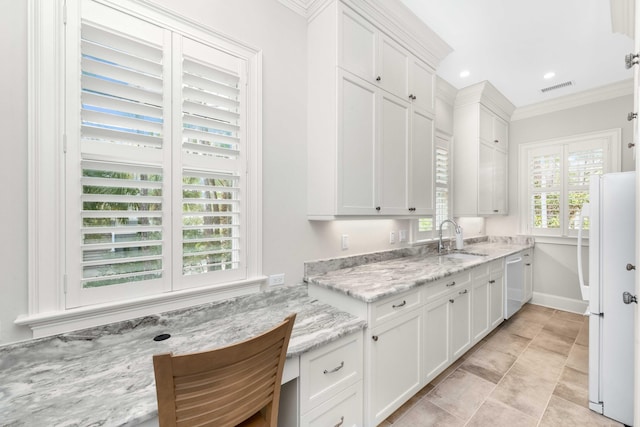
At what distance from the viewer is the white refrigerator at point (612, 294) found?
1729 millimetres

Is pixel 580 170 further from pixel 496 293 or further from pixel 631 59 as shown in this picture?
pixel 631 59

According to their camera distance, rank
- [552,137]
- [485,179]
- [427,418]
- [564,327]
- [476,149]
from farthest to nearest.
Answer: [552,137]
[485,179]
[476,149]
[564,327]
[427,418]

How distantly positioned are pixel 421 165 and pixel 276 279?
1.66 m

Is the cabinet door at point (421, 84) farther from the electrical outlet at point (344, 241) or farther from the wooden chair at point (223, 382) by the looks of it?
the wooden chair at point (223, 382)

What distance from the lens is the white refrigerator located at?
5.67 ft

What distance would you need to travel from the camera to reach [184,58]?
1.44 metres

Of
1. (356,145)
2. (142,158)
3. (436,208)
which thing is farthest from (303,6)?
(436,208)

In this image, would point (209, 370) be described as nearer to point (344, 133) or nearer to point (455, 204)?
point (344, 133)

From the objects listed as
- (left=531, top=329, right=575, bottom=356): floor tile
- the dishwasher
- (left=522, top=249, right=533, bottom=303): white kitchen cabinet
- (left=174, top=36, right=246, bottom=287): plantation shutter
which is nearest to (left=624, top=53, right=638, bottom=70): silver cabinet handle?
(left=174, top=36, right=246, bottom=287): plantation shutter

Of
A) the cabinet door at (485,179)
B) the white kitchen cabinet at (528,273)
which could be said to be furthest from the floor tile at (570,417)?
the cabinet door at (485,179)

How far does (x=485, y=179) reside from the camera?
363 cm

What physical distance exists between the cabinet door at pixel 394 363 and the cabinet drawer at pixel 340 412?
0.09 metres

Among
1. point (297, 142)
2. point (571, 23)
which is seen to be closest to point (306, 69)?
point (297, 142)

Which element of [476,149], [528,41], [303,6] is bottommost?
[476,149]
